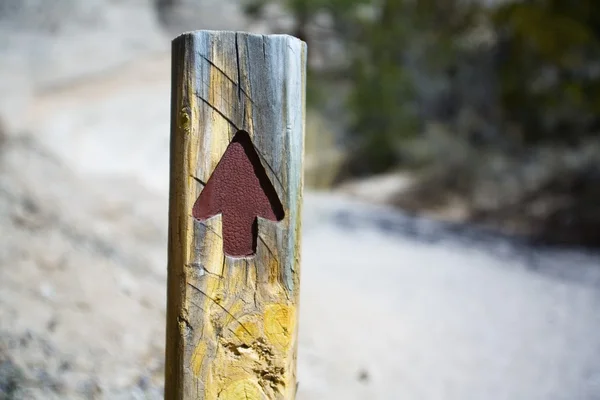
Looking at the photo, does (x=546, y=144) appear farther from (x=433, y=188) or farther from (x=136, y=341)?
(x=136, y=341)

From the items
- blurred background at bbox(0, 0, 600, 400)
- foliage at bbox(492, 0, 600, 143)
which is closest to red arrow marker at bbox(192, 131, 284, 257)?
blurred background at bbox(0, 0, 600, 400)

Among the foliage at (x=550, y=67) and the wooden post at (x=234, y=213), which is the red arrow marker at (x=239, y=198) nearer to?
the wooden post at (x=234, y=213)

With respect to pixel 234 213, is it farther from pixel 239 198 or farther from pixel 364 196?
pixel 364 196

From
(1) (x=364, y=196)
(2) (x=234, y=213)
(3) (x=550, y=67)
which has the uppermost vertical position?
(3) (x=550, y=67)

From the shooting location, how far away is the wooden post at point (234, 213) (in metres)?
1.20

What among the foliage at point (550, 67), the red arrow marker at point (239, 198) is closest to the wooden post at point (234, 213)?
the red arrow marker at point (239, 198)

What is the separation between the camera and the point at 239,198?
4.09 feet

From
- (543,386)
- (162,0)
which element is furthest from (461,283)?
(162,0)

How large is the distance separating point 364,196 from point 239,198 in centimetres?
793

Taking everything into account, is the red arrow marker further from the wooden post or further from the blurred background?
the blurred background

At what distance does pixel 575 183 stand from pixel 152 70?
5.81 metres

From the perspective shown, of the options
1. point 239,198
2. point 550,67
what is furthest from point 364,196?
point 239,198

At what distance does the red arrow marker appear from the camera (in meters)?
Answer: 1.23

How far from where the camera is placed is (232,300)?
4.08 feet
